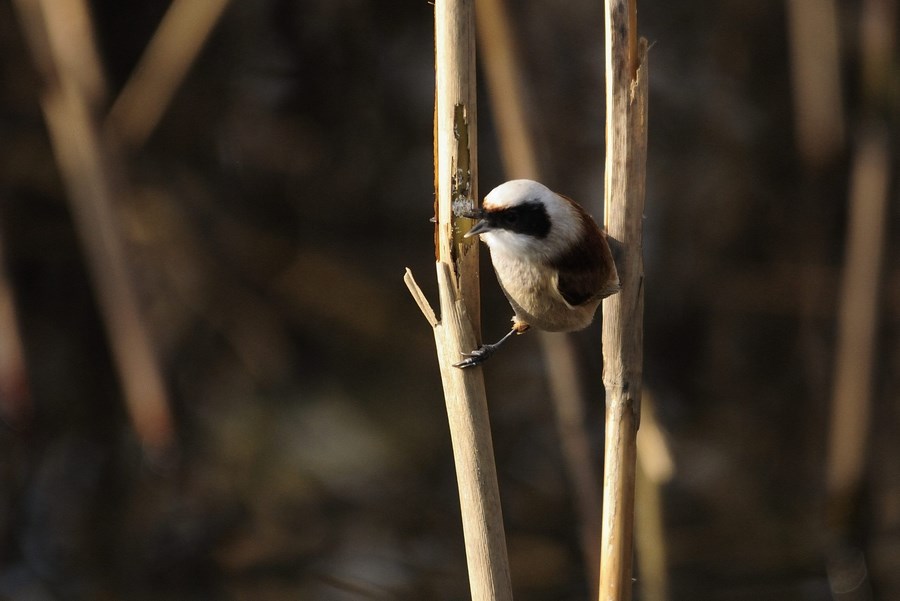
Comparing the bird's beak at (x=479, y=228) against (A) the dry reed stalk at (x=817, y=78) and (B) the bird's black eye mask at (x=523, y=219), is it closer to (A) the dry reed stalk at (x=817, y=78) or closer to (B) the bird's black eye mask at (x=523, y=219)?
(B) the bird's black eye mask at (x=523, y=219)

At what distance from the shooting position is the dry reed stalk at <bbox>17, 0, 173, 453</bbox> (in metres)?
2.24

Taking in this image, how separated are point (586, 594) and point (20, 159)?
2.17m

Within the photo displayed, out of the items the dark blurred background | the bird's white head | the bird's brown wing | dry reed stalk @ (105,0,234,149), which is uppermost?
dry reed stalk @ (105,0,234,149)

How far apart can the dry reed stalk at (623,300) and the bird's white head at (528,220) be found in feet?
0.19

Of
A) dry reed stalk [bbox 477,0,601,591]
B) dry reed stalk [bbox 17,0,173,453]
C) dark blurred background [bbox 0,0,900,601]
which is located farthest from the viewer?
dark blurred background [bbox 0,0,900,601]

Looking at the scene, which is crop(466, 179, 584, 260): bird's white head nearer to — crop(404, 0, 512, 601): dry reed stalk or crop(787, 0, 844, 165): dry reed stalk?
crop(404, 0, 512, 601): dry reed stalk

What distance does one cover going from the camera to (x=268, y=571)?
2.81 metres

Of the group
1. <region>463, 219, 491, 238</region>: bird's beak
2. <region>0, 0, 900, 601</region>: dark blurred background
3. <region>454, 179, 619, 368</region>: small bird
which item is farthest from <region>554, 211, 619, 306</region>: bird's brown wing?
<region>0, 0, 900, 601</region>: dark blurred background

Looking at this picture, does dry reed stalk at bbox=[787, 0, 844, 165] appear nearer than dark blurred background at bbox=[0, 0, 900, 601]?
Yes

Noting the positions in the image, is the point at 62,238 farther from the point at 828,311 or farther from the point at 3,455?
the point at 828,311

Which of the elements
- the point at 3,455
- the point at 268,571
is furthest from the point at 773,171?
the point at 3,455

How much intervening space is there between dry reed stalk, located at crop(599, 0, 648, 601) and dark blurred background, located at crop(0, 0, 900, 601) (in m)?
1.59

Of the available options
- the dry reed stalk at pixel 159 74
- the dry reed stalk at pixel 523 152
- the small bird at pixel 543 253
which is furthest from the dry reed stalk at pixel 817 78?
the dry reed stalk at pixel 159 74

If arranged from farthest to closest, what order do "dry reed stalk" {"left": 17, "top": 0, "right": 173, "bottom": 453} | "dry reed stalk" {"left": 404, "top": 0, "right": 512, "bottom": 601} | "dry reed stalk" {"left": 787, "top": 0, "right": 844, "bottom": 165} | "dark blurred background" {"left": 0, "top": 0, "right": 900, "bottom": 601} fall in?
"dark blurred background" {"left": 0, "top": 0, "right": 900, "bottom": 601}, "dry reed stalk" {"left": 787, "top": 0, "right": 844, "bottom": 165}, "dry reed stalk" {"left": 17, "top": 0, "right": 173, "bottom": 453}, "dry reed stalk" {"left": 404, "top": 0, "right": 512, "bottom": 601}
